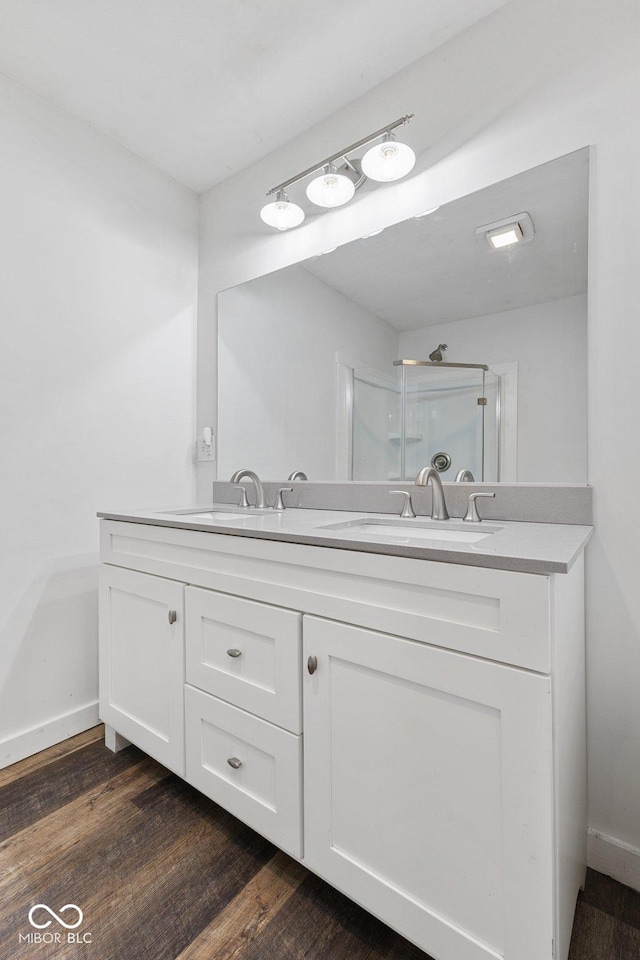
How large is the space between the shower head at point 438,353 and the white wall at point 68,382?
4.04 ft

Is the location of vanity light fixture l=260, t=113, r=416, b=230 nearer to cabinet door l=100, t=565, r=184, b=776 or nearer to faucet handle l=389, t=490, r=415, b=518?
faucet handle l=389, t=490, r=415, b=518

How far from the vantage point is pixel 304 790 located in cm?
104

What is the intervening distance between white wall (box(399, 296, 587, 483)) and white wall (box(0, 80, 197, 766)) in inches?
54.7

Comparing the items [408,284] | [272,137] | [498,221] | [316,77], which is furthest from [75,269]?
[498,221]

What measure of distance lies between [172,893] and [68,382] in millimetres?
1627

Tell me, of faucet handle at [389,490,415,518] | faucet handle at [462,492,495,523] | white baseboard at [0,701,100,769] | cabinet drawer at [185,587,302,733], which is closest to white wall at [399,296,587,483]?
faucet handle at [462,492,495,523]

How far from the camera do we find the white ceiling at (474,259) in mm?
1262

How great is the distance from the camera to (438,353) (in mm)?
1522

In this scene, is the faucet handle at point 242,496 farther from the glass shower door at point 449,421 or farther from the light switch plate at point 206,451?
the glass shower door at point 449,421

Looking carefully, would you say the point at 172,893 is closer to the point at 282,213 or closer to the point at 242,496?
the point at 242,496

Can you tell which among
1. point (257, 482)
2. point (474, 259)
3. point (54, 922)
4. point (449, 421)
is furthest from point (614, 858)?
point (474, 259)

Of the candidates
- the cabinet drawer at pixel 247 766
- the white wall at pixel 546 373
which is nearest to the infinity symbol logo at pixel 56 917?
the cabinet drawer at pixel 247 766

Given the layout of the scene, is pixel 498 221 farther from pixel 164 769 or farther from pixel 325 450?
pixel 164 769

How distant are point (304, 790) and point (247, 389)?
4.99 feet
